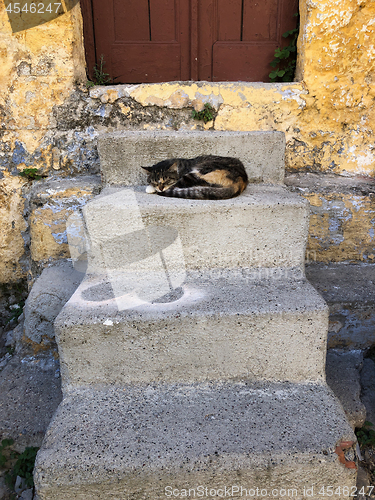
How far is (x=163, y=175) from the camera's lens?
2139 mm

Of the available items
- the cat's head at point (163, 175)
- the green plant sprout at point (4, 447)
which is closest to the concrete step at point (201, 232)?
the cat's head at point (163, 175)

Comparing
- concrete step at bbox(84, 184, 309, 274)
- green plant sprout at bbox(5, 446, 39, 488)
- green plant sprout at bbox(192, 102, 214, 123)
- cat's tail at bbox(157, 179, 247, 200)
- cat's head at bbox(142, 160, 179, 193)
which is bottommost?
green plant sprout at bbox(5, 446, 39, 488)

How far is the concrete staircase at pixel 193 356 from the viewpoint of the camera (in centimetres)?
116

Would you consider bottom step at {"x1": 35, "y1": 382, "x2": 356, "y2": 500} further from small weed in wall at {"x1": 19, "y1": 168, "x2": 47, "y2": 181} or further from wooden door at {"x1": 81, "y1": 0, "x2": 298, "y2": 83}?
wooden door at {"x1": 81, "y1": 0, "x2": 298, "y2": 83}

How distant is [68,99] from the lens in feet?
8.43

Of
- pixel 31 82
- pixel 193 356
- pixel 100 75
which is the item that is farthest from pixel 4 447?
pixel 100 75

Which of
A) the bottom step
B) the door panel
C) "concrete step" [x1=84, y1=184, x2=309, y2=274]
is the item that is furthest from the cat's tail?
the door panel

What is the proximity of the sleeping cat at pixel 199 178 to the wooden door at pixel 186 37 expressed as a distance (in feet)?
4.21

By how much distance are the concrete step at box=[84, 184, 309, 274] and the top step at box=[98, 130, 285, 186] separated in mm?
520

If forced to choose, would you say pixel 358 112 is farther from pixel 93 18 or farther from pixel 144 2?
pixel 93 18

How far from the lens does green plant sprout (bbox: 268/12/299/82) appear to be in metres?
2.87

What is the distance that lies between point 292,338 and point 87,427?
2.85 feet

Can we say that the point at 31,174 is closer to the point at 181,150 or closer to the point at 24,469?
the point at 181,150

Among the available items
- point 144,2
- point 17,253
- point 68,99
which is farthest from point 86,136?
point 144,2
